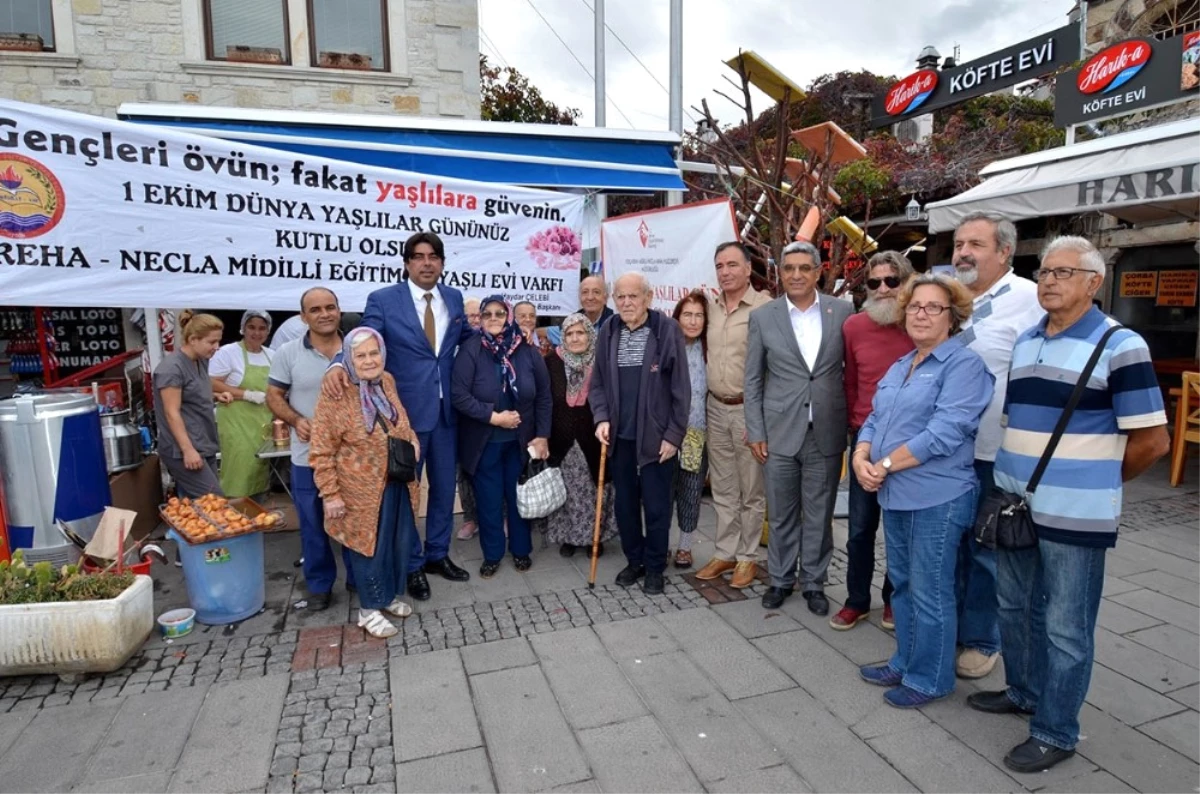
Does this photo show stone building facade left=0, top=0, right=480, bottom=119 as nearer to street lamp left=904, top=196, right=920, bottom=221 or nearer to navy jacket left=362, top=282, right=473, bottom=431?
navy jacket left=362, top=282, right=473, bottom=431

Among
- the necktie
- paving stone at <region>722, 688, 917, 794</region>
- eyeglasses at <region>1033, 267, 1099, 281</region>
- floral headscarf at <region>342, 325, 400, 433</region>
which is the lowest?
paving stone at <region>722, 688, 917, 794</region>

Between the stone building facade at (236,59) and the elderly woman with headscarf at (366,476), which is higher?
the stone building facade at (236,59)

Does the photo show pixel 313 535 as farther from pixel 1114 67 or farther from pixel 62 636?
pixel 1114 67

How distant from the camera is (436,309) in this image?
415 centimetres

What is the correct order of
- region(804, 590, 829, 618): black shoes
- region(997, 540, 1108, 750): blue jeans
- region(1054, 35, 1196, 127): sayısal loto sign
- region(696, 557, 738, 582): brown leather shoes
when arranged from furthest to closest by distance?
region(1054, 35, 1196, 127): sayısal loto sign → region(696, 557, 738, 582): brown leather shoes → region(804, 590, 829, 618): black shoes → region(997, 540, 1108, 750): blue jeans

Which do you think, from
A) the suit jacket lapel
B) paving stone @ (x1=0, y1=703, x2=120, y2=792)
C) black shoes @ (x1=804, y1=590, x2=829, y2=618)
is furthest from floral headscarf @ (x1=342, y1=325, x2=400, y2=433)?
black shoes @ (x1=804, y1=590, x2=829, y2=618)

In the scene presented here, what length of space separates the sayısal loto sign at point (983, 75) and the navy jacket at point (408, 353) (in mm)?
12148

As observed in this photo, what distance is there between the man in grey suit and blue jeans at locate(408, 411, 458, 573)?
1.76 metres

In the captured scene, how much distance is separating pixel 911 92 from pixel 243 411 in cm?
1363

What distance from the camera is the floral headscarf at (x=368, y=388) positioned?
3426 millimetres

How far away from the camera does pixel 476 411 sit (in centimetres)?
408

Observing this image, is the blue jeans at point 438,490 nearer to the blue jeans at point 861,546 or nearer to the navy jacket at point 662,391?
the navy jacket at point 662,391

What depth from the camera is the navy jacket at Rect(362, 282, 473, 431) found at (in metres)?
3.92

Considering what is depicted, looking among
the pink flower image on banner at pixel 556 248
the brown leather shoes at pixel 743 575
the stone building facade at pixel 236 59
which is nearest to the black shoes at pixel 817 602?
the brown leather shoes at pixel 743 575
